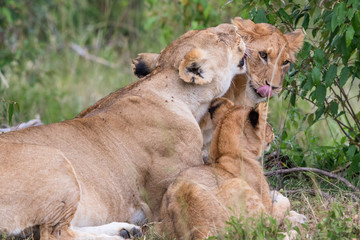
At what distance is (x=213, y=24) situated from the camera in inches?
341

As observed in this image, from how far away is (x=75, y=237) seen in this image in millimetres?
4340

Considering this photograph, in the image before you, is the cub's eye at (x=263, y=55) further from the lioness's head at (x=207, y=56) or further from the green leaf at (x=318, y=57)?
the green leaf at (x=318, y=57)

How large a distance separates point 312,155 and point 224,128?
5.45ft

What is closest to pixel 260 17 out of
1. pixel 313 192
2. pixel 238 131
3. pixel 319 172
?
pixel 238 131

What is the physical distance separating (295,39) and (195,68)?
3.29 feet

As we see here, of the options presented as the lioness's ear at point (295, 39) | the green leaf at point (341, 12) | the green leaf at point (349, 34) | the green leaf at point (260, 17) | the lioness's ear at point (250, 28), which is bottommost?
the lioness's ear at point (295, 39)

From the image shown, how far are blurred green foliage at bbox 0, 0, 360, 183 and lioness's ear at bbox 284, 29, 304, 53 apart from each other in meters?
0.06

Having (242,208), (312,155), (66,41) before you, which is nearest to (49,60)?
(66,41)

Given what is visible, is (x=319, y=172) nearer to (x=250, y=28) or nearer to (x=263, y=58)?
(x=263, y=58)

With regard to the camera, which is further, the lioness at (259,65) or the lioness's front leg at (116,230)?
the lioness at (259,65)

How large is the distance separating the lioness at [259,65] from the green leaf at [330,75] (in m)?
0.40

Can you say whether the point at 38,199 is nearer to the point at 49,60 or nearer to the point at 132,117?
the point at 132,117

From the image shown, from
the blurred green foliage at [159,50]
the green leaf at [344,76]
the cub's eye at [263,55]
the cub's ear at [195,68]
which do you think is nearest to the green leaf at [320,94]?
the blurred green foliage at [159,50]

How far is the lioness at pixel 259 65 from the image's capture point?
17.6 feet
